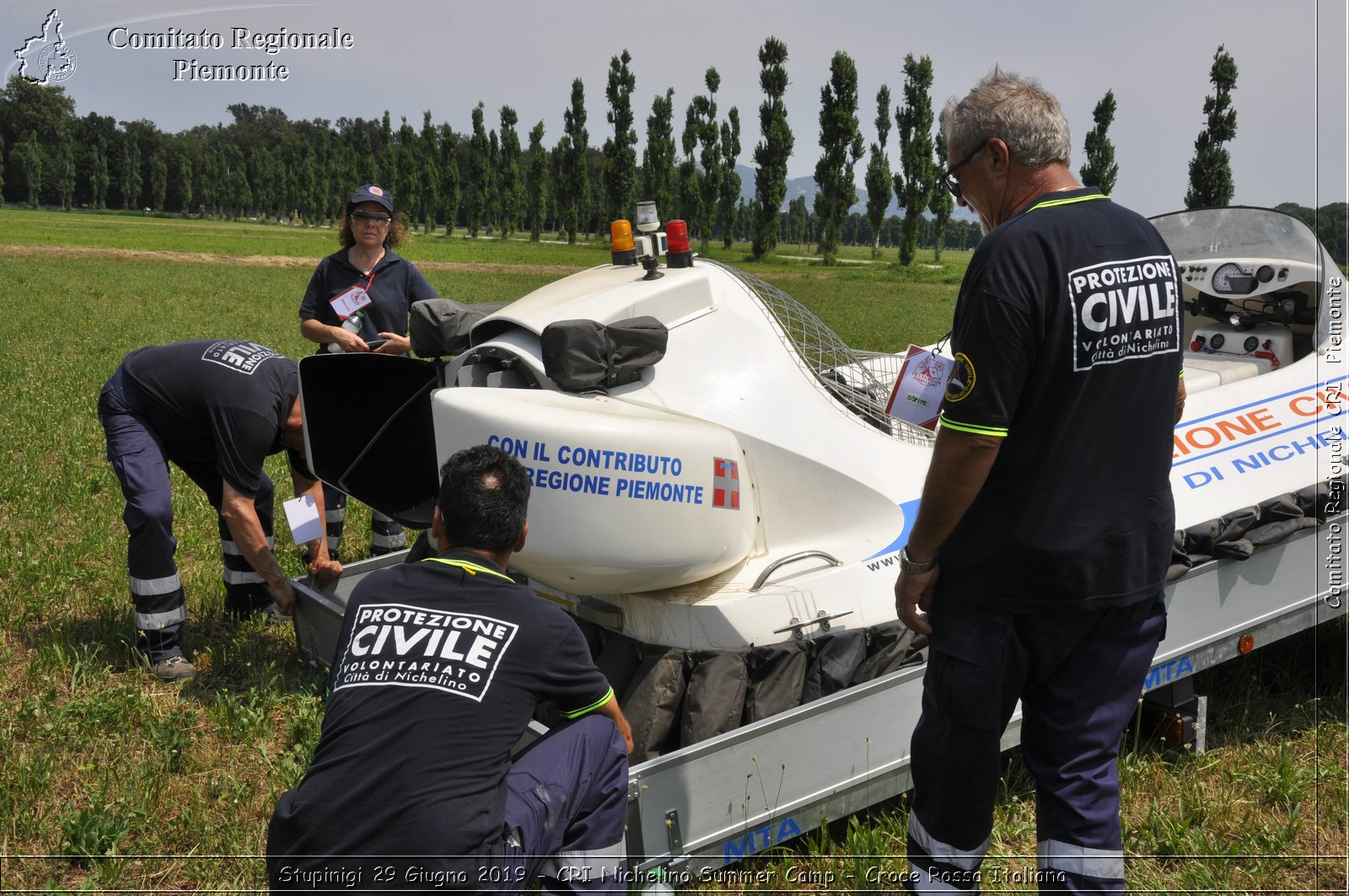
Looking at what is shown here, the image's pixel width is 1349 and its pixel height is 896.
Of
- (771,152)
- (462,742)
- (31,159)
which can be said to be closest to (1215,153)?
(771,152)

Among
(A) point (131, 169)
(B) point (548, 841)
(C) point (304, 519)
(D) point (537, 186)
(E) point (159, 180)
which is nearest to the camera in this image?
(B) point (548, 841)

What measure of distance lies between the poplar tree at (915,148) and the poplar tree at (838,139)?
9.18 ft

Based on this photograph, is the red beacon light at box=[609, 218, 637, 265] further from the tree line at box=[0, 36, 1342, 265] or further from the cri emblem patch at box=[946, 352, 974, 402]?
the tree line at box=[0, 36, 1342, 265]

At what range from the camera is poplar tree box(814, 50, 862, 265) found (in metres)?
50.3

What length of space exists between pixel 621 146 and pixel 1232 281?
52.4m

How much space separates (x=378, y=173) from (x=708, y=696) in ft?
241

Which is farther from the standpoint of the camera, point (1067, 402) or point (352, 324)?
point (352, 324)

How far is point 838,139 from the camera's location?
5094cm

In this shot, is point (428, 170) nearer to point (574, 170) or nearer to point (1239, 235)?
point (574, 170)

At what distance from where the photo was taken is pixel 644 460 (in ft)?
10.7

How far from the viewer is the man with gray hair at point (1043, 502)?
228 cm

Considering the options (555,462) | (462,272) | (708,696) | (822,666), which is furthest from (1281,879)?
(462,272)

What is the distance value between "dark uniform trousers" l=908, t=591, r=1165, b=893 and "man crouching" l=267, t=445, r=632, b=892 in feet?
2.73

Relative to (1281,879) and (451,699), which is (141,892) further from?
(1281,879)
